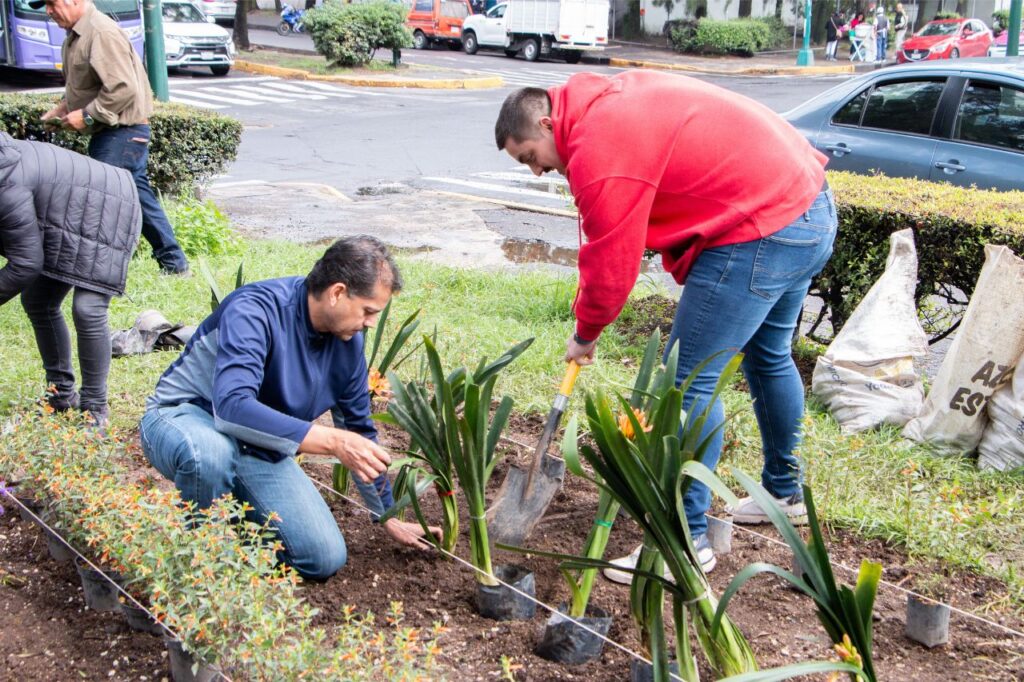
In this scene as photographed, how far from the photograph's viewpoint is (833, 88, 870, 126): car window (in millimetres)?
7555

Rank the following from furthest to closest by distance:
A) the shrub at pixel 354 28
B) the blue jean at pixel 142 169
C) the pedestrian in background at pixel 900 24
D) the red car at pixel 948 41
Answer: the pedestrian in background at pixel 900 24 < the red car at pixel 948 41 < the shrub at pixel 354 28 < the blue jean at pixel 142 169

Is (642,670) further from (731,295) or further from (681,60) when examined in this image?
(681,60)

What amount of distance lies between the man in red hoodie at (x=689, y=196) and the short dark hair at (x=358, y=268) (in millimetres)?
487

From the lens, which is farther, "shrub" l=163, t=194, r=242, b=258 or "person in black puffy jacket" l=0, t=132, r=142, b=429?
"shrub" l=163, t=194, r=242, b=258

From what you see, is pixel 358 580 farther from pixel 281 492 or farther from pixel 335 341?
pixel 335 341

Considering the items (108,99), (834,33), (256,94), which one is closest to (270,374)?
(108,99)

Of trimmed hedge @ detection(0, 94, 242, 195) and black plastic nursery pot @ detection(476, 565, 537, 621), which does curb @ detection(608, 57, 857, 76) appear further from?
black plastic nursery pot @ detection(476, 565, 537, 621)

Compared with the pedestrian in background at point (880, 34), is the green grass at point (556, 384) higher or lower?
lower

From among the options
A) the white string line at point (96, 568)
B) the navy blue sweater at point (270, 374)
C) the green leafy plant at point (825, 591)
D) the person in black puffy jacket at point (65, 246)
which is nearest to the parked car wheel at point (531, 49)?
the person in black puffy jacket at point (65, 246)

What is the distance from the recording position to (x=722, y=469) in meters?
3.92

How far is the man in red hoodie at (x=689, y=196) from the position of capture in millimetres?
2863

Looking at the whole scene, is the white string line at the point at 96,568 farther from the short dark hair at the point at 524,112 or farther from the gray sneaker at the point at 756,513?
the gray sneaker at the point at 756,513

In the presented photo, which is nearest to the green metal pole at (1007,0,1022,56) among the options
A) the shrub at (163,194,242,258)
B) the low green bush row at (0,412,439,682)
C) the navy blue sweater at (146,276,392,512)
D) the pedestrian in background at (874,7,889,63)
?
the shrub at (163,194,242,258)

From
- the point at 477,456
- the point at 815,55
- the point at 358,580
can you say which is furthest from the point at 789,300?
the point at 815,55
